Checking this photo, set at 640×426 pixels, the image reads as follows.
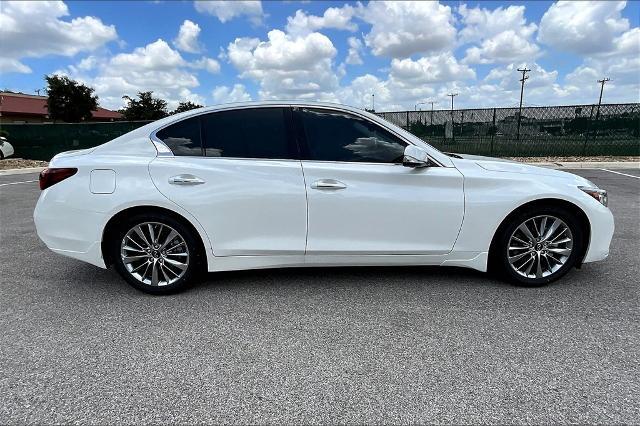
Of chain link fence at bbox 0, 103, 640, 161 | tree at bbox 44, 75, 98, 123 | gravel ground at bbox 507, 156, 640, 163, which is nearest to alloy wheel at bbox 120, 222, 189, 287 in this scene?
chain link fence at bbox 0, 103, 640, 161

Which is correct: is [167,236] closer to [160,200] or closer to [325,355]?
[160,200]

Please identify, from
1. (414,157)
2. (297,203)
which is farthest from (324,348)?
(414,157)

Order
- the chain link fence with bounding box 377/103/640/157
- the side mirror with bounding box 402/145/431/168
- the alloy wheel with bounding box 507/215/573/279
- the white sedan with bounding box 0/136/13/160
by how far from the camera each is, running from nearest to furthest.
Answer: the side mirror with bounding box 402/145/431/168, the alloy wheel with bounding box 507/215/573/279, the chain link fence with bounding box 377/103/640/157, the white sedan with bounding box 0/136/13/160

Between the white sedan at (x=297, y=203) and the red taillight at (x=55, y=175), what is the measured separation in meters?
0.01

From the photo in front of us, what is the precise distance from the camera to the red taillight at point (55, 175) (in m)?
3.55

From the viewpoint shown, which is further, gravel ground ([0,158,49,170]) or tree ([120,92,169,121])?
tree ([120,92,169,121])

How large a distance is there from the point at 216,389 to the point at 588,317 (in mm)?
2678

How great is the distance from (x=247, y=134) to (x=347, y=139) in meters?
0.84

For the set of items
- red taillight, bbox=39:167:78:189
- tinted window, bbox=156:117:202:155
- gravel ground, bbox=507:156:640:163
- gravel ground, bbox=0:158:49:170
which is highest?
tinted window, bbox=156:117:202:155

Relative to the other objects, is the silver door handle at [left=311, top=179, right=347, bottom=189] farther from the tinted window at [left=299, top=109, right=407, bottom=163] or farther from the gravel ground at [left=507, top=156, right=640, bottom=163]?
the gravel ground at [left=507, top=156, right=640, bottom=163]

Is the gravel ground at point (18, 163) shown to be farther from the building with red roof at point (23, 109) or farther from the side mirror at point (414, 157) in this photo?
the building with red roof at point (23, 109)

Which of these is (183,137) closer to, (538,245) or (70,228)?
(70,228)

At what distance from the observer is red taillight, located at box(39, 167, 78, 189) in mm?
3549

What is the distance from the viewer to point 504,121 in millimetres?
16734
